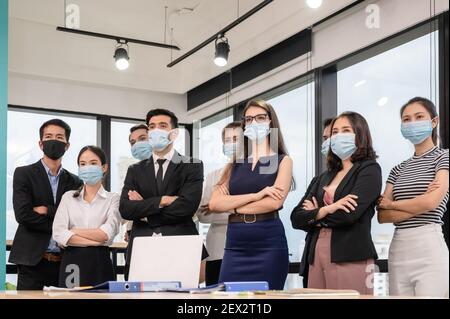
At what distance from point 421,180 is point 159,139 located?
54.2 inches

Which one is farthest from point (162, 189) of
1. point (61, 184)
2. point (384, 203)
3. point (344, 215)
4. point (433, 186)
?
point (433, 186)

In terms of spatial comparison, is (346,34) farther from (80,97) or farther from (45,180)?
(80,97)

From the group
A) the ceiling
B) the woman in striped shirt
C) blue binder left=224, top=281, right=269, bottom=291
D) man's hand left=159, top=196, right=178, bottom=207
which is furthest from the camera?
the ceiling

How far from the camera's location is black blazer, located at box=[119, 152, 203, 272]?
126 inches

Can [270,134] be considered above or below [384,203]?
above

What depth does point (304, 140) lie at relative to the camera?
211 inches

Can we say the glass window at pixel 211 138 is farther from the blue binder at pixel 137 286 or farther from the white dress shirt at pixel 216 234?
the blue binder at pixel 137 286

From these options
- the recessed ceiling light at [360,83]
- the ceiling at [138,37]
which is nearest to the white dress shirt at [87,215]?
the recessed ceiling light at [360,83]

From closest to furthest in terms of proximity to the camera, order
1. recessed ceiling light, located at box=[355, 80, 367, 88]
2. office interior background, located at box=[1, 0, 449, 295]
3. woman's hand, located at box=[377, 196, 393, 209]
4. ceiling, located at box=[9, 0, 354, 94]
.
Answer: woman's hand, located at box=[377, 196, 393, 209] < office interior background, located at box=[1, 0, 449, 295] < recessed ceiling light, located at box=[355, 80, 367, 88] < ceiling, located at box=[9, 0, 354, 94]

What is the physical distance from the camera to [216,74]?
6.20 metres

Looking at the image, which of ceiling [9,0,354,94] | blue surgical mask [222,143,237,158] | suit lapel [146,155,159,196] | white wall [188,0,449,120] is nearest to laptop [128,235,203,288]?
suit lapel [146,155,159,196]

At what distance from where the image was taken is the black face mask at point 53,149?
370cm

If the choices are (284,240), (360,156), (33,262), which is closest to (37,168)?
(33,262)

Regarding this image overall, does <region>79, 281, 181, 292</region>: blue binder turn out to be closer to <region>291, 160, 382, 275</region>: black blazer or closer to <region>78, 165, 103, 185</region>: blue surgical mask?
<region>291, 160, 382, 275</region>: black blazer
